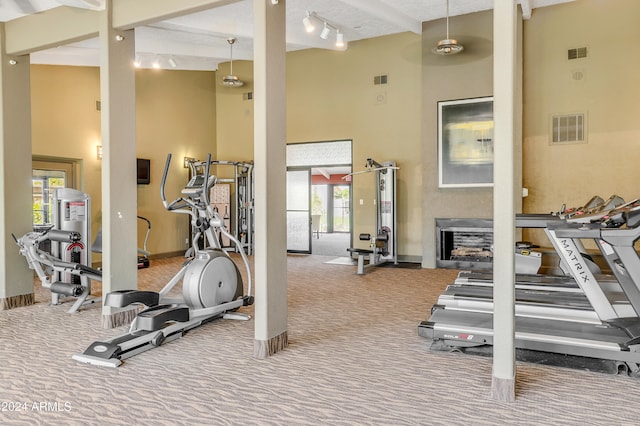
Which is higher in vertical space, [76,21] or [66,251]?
[76,21]

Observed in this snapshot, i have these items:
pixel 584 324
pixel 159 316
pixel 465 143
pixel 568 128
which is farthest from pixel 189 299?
pixel 568 128

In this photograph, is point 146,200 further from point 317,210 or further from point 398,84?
point 317,210

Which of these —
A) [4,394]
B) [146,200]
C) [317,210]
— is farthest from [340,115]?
[4,394]

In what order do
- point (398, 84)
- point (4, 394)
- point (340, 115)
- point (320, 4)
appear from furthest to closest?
point (340, 115) → point (398, 84) → point (320, 4) → point (4, 394)

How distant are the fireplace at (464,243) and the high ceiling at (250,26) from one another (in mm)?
3294

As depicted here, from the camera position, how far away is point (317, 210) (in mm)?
15609

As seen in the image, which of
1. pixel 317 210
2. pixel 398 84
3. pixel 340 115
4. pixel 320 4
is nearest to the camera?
pixel 320 4

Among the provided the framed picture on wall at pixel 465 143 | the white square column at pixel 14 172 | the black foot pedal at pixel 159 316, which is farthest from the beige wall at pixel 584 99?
the white square column at pixel 14 172

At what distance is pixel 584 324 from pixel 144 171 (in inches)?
317

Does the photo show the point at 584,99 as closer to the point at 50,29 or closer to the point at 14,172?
the point at 50,29

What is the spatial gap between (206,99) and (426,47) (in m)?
5.33

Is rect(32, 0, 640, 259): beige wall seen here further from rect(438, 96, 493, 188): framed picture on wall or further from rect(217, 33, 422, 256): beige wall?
rect(438, 96, 493, 188): framed picture on wall

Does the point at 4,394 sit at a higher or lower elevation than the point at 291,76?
lower

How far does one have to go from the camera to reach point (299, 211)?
10.4 meters
